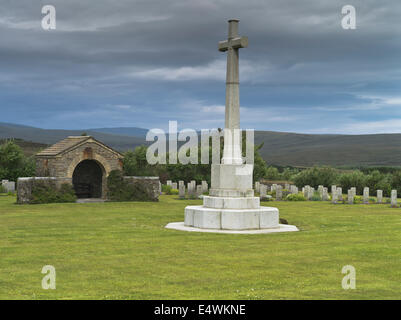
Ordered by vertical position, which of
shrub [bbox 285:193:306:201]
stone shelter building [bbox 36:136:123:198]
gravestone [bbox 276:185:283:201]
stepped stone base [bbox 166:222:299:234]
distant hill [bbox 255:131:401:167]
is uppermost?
distant hill [bbox 255:131:401:167]

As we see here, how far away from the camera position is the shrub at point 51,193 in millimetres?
29297

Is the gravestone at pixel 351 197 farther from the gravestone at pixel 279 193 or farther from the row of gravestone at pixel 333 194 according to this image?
the gravestone at pixel 279 193

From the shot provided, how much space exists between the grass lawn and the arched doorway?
1168 centimetres

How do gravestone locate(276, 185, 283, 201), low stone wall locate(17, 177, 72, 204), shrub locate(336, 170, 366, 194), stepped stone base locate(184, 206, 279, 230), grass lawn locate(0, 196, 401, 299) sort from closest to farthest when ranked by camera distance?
grass lawn locate(0, 196, 401, 299)
stepped stone base locate(184, 206, 279, 230)
low stone wall locate(17, 177, 72, 204)
gravestone locate(276, 185, 283, 201)
shrub locate(336, 170, 366, 194)

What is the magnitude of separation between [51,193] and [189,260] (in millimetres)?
18365

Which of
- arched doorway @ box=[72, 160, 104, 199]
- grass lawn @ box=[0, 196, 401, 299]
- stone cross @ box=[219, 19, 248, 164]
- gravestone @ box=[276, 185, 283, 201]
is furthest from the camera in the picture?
gravestone @ box=[276, 185, 283, 201]

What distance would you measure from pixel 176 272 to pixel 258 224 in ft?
24.8

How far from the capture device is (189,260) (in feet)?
43.0

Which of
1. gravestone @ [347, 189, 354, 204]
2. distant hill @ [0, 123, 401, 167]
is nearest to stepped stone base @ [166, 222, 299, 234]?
gravestone @ [347, 189, 354, 204]

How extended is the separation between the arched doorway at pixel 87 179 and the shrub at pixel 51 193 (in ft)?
10.6

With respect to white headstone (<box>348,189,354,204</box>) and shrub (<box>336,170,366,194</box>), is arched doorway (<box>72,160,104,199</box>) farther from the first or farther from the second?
shrub (<box>336,170,366,194</box>)

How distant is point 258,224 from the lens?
61.9 feet

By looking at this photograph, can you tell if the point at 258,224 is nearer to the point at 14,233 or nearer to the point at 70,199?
the point at 14,233

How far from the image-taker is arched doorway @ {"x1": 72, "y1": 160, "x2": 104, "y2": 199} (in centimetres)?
3369
